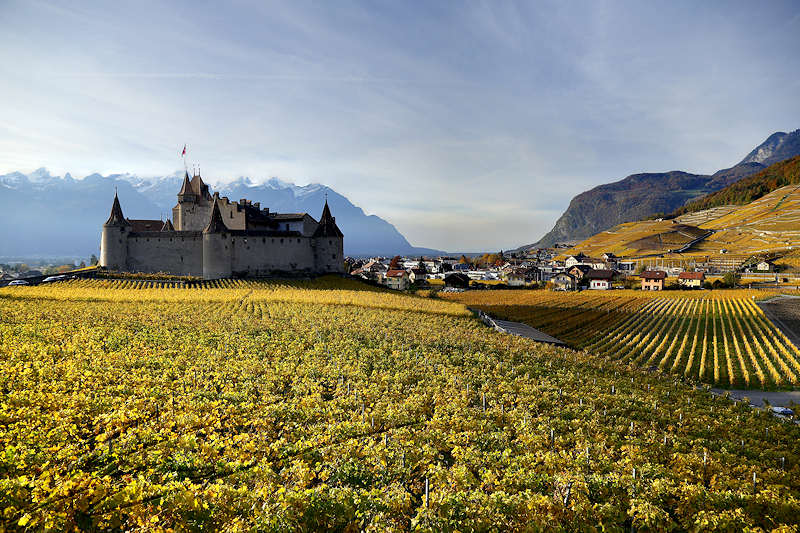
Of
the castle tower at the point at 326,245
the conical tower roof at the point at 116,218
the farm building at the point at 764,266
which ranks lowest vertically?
the farm building at the point at 764,266

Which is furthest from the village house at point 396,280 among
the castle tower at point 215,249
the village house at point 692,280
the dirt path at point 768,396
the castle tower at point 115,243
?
the dirt path at point 768,396

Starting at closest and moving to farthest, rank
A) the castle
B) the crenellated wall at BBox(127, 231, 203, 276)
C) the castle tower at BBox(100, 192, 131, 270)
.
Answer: the castle → the castle tower at BBox(100, 192, 131, 270) → the crenellated wall at BBox(127, 231, 203, 276)

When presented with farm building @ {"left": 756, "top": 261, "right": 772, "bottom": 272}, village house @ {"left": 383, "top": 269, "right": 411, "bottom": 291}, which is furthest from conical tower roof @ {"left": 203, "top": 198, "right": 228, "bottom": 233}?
farm building @ {"left": 756, "top": 261, "right": 772, "bottom": 272}

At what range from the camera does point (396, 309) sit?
37938mm

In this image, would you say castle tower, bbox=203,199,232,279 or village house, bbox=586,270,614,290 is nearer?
castle tower, bbox=203,199,232,279

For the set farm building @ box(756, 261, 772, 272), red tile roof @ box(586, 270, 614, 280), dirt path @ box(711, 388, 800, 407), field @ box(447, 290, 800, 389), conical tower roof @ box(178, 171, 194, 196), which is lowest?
dirt path @ box(711, 388, 800, 407)

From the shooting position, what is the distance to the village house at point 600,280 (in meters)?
96.3

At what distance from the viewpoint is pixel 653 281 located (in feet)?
293

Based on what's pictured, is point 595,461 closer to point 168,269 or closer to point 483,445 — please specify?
point 483,445

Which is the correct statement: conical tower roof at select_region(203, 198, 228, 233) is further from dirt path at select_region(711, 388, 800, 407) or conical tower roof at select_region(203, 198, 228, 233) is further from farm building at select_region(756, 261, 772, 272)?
farm building at select_region(756, 261, 772, 272)

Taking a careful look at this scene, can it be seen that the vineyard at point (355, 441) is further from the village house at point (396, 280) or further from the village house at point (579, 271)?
the village house at point (579, 271)

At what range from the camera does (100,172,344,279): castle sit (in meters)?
54.6

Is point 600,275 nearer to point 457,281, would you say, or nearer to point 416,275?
point 457,281

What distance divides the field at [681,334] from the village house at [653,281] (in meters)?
20.8
